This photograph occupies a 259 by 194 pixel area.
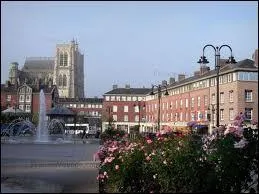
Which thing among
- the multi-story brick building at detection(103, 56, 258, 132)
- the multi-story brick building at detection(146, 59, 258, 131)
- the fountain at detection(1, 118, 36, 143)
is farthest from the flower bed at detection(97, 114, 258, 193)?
the fountain at detection(1, 118, 36, 143)

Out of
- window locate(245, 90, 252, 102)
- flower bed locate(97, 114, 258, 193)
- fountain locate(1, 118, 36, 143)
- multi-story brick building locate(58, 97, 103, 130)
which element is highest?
multi-story brick building locate(58, 97, 103, 130)

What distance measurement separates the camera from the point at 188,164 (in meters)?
10.5

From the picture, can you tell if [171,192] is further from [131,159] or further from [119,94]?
[119,94]

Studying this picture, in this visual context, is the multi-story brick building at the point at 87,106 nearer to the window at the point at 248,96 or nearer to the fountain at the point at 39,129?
the fountain at the point at 39,129

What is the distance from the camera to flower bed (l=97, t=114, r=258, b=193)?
1032 centimetres

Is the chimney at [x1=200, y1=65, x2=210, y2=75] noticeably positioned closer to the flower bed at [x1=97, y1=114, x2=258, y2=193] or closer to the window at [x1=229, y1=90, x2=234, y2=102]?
the window at [x1=229, y1=90, x2=234, y2=102]

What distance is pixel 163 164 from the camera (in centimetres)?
1112

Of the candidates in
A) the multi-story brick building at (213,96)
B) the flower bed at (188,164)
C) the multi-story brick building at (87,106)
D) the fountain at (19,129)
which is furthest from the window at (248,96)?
the multi-story brick building at (87,106)

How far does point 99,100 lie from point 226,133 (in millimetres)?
180827

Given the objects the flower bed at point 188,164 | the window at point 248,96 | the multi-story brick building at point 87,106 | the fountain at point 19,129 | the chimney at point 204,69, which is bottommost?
the flower bed at point 188,164

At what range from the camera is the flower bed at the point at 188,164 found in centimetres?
1032

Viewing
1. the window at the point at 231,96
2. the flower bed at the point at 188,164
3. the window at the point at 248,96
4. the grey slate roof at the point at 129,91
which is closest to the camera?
the flower bed at the point at 188,164

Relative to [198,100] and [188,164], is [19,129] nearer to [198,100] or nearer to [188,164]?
[198,100]

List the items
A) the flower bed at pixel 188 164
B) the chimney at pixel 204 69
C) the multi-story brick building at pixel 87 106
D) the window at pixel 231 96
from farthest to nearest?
the multi-story brick building at pixel 87 106
the chimney at pixel 204 69
the window at pixel 231 96
the flower bed at pixel 188 164
